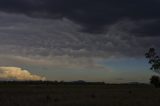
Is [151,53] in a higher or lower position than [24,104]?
higher

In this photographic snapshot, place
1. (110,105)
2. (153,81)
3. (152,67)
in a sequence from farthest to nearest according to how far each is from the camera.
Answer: (153,81)
(152,67)
(110,105)

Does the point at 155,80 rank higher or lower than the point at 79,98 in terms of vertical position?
higher

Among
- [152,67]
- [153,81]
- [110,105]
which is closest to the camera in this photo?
[110,105]

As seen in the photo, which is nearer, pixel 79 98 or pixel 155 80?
pixel 79 98

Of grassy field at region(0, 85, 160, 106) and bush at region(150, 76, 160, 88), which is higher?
bush at region(150, 76, 160, 88)

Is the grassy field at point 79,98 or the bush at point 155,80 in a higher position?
the bush at point 155,80

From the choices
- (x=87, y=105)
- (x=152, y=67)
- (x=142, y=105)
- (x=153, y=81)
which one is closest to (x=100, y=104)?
(x=87, y=105)

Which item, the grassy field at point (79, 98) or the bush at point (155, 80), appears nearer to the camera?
the grassy field at point (79, 98)

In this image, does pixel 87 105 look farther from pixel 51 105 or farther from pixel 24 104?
pixel 24 104

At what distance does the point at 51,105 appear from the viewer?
38.4 meters

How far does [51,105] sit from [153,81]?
81656mm

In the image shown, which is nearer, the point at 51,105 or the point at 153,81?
the point at 51,105

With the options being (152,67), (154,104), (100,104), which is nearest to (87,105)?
(100,104)

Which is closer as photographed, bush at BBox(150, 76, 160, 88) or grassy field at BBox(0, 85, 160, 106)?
grassy field at BBox(0, 85, 160, 106)
